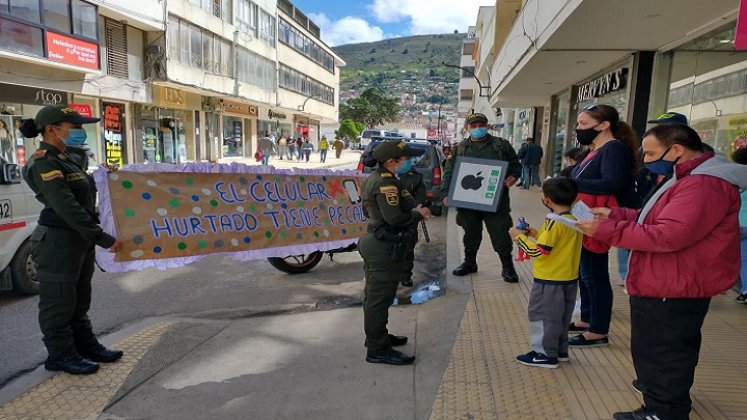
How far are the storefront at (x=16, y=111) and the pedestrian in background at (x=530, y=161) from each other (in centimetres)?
1567

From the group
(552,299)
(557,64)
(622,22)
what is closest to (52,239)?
(552,299)

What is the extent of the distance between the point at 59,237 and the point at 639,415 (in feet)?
12.0

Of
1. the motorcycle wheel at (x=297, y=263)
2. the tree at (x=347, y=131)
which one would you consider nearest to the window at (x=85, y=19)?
the motorcycle wheel at (x=297, y=263)

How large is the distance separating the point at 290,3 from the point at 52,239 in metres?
41.1

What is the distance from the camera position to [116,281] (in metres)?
5.97

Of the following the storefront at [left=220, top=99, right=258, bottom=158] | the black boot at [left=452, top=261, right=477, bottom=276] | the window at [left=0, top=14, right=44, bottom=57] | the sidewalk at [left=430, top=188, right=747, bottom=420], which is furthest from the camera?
the storefront at [left=220, top=99, right=258, bottom=158]

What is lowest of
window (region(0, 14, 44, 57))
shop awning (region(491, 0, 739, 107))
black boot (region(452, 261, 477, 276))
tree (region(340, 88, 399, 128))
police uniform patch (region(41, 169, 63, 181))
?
black boot (region(452, 261, 477, 276))

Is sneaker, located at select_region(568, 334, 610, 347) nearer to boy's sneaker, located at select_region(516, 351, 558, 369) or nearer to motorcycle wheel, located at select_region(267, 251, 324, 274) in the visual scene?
boy's sneaker, located at select_region(516, 351, 558, 369)

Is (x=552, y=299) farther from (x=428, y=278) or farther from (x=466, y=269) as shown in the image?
(x=428, y=278)

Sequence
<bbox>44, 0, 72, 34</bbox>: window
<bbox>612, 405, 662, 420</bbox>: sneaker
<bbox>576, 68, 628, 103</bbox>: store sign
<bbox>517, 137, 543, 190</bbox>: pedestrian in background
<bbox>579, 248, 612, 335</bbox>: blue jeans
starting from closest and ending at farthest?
<bbox>612, 405, 662, 420</bbox>: sneaker < <bbox>579, 248, 612, 335</bbox>: blue jeans < <bbox>576, 68, 628, 103</bbox>: store sign < <bbox>517, 137, 543, 190</bbox>: pedestrian in background < <bbox>44, 0, 72, 34</bbox>: window

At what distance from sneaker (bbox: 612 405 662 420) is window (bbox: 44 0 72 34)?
2040 cm

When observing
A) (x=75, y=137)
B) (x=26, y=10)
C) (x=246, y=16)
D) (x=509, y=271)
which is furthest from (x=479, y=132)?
(x=246, y=16)

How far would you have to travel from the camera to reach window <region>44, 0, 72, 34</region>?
17.3m

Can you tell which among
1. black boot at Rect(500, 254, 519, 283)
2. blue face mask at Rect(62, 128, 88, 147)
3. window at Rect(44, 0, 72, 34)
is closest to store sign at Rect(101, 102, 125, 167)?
window at Rect(44, 0, 72, 34)
